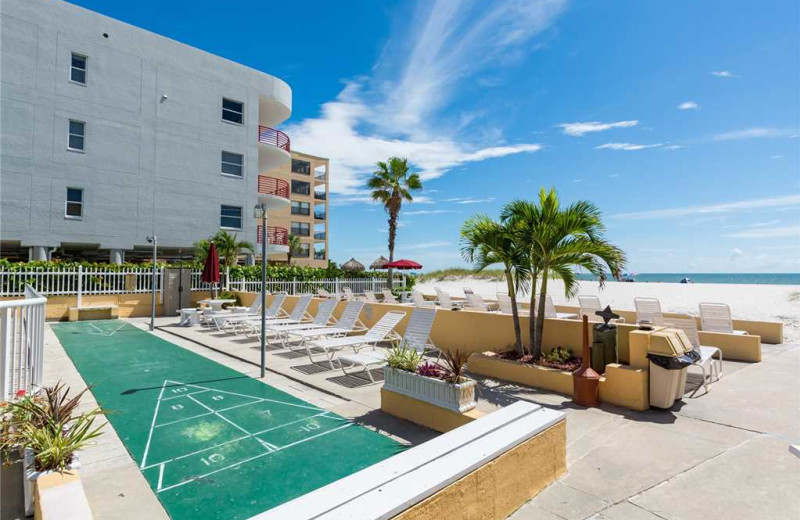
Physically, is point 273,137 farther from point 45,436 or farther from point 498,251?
point 45,436

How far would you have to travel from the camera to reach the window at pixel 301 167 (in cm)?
4999

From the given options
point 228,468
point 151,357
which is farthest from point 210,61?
point 228,468

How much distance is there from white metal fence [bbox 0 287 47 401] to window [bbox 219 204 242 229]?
19325mm

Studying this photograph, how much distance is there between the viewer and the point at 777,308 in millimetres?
20703

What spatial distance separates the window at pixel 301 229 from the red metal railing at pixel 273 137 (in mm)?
22765

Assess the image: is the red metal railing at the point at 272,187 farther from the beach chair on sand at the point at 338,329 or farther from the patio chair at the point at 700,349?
the patio chair at the point at 700,349

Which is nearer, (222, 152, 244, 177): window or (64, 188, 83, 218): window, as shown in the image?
(64, 188, 83, 218): window

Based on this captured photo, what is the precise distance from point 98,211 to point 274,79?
1268 centimetres

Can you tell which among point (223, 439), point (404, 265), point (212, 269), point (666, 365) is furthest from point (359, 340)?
point (404, 265)

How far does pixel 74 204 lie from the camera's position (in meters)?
19.1

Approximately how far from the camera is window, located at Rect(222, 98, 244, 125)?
23938 millimetres

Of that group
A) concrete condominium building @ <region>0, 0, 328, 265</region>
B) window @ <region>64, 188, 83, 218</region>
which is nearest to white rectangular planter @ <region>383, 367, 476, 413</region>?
concrete condominium building @ <region>0, 0, 328, 265</region>

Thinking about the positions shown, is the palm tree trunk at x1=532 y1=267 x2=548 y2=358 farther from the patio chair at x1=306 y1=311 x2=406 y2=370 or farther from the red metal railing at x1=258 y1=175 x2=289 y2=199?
the red metal railing at x1=258 y1=175 x2=289 y2=199

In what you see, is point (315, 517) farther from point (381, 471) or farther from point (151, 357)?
point (151, 357)
